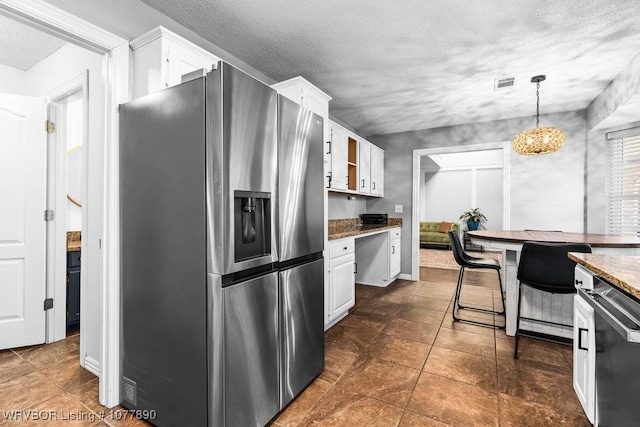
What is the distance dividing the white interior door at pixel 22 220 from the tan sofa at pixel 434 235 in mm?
8127

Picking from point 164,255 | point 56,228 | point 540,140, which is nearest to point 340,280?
point 164,255

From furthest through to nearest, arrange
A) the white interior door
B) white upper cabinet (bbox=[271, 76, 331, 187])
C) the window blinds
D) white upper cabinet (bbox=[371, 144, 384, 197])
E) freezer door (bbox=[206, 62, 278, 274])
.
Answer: white upper cabinet (bbox=[371, 144, 384, 197])
the window blinds
white upper cabinet (bbox=[271, 76, 331, 187])
the white interior door
freezer door (bbox=[206, 62, 278, 274])

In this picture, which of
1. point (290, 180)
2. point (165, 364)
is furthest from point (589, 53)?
point (165, 364)

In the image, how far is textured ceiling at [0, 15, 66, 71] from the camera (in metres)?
2.18

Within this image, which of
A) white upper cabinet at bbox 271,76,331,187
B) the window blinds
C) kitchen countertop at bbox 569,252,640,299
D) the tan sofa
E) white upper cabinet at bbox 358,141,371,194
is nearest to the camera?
kitchen countertop at bbox 569,252,640,299

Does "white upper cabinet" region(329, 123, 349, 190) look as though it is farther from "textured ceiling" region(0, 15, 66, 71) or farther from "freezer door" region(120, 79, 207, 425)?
"textured ceiling" region(0, 15, 66, 71)

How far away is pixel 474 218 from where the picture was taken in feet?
27.8

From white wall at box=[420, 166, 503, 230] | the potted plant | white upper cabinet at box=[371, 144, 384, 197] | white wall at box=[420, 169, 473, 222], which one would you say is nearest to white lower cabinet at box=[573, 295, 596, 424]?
white upper cabinet at box=[371, 144, 384, 197]

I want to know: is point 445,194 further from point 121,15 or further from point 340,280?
point 121,15

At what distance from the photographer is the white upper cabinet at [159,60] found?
1.66m

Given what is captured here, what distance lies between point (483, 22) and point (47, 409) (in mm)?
3693

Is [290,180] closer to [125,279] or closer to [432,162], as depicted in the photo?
[125,279]

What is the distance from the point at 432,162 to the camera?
8.94 metres

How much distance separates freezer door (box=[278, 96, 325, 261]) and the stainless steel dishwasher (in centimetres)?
140
